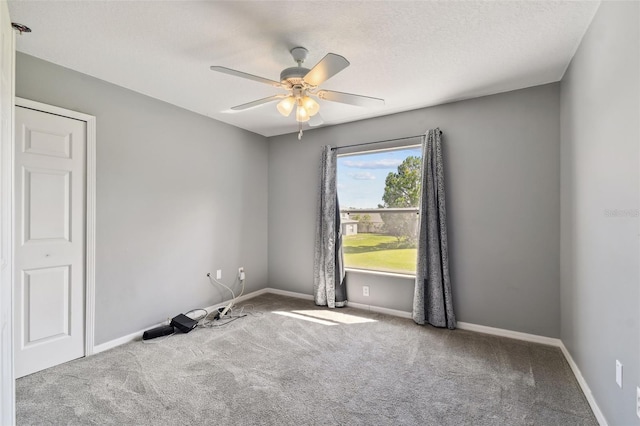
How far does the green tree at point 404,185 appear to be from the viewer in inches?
140

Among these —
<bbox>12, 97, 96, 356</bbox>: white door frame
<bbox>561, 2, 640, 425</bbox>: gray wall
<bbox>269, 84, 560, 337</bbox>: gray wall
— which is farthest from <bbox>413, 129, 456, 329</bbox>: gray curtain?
<bbox>12, 97, 96, 356</bbox>: white door frame

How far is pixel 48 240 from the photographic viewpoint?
2.37 m

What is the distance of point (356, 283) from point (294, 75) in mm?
2749

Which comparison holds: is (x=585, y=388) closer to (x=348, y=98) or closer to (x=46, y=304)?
(x=348, y=98)

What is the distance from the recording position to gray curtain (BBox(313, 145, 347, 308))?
390 cm

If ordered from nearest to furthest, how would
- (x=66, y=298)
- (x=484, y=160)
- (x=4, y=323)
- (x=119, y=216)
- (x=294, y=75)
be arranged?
(x=4, y=323) < (x=294, y=75) < (x=66, y=298) < (x=119, y=216) < (x=484, y=160)

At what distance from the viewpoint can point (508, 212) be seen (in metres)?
2.97

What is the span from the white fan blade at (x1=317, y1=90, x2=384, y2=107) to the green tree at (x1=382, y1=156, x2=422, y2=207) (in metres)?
1.44

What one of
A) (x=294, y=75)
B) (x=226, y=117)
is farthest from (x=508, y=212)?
(x=226, y=117)

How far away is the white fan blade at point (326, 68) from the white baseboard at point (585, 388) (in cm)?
261

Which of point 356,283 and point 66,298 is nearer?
point 66,298

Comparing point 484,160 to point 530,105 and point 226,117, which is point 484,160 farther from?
point 226,117

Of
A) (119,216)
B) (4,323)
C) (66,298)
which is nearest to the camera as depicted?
(4,323)

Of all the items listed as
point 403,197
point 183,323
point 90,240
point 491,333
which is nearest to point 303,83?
point 403,197
